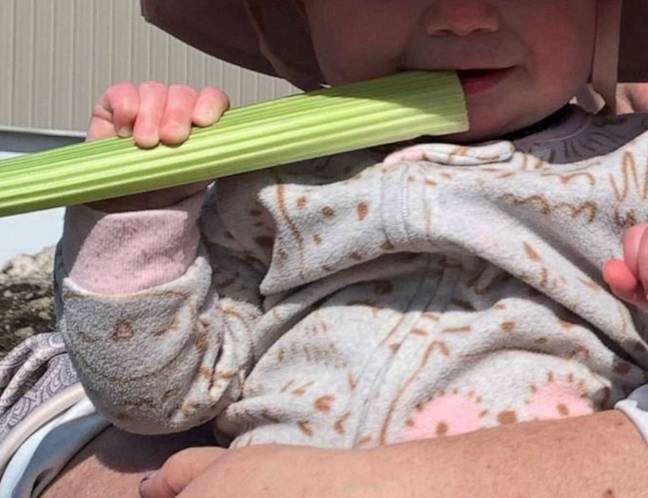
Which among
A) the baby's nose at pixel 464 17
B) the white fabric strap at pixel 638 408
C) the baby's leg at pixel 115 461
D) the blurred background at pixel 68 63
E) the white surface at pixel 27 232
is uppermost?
the baby's nose at pixel 464 17

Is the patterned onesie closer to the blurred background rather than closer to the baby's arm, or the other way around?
the baby's arm

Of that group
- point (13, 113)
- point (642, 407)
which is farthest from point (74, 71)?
point (642, 407)

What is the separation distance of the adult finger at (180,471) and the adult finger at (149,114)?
0.95ft

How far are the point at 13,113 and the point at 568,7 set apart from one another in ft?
13.3

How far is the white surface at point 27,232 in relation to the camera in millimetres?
4203

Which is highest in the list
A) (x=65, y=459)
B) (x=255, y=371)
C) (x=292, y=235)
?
(x=292, y=235)

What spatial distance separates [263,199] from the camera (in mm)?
1188

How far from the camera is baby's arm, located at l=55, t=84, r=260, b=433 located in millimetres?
1136

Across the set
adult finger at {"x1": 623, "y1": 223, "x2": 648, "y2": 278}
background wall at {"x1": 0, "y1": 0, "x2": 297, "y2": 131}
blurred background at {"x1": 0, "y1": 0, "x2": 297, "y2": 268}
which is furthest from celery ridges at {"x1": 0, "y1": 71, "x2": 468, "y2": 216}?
background wall at {"x1": 0, "y1": 0, "x2": 297, "y2": 131}


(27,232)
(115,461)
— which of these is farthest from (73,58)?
(115,461)

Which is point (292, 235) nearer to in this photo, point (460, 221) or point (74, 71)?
point (460, 221)

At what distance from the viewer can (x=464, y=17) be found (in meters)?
1.11

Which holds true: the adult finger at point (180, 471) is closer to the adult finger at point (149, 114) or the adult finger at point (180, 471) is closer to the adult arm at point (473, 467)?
the adult arm at point (473, 467)

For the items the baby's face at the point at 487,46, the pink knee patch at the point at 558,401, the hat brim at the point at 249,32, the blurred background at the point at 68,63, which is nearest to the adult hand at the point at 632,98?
the hat brim at the point at 249,32
